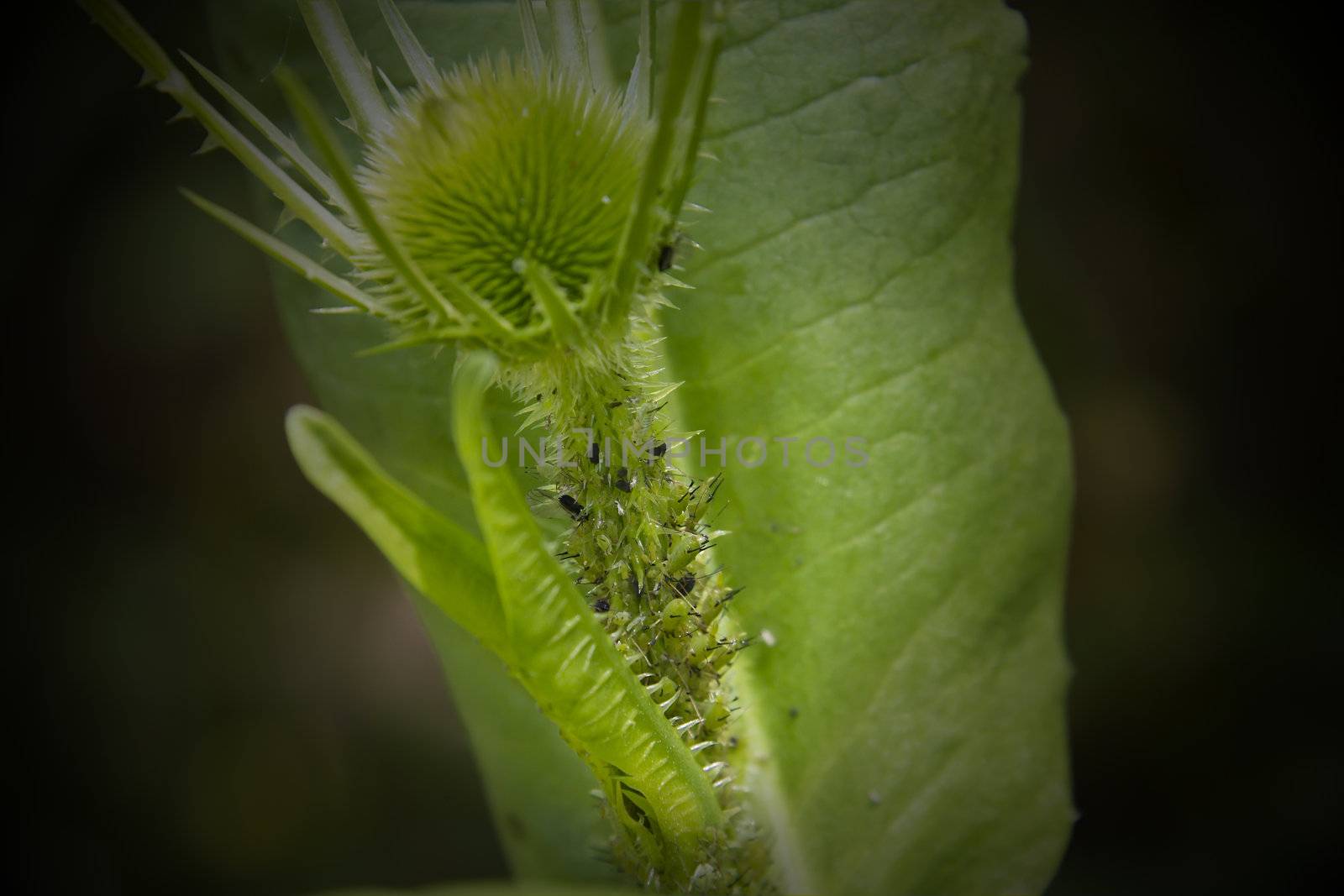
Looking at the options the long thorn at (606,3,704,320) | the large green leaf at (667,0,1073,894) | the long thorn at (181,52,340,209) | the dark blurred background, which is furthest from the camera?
the dark blurred background

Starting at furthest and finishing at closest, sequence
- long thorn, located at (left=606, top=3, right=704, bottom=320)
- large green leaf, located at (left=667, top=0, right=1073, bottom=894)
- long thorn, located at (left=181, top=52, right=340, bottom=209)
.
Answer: large green leaf, located at (left=667, top=0, right=1073, bottom=894) < long thorn, located at (left=181, top=52, right=340, bottom=209) < long thorn, located at (left=606, top=3, right=704, bottom=320)

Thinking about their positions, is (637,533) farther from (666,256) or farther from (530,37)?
(530,37)

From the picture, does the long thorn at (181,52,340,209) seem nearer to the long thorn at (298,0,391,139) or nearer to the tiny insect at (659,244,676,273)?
the long thorn at (298,0,391,139)

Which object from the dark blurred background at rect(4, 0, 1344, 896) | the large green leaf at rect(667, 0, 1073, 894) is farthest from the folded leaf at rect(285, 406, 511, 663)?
the dark blurred background at rect(4, 0, 1344, 896)

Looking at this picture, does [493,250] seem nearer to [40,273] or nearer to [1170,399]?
[40,273]

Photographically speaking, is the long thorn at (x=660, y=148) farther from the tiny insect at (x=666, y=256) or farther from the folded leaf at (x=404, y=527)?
the folded leaf at (x=404, y=527)

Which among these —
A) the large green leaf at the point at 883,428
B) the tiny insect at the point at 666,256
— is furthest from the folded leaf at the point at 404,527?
the large green leaf at the point at 883,428
